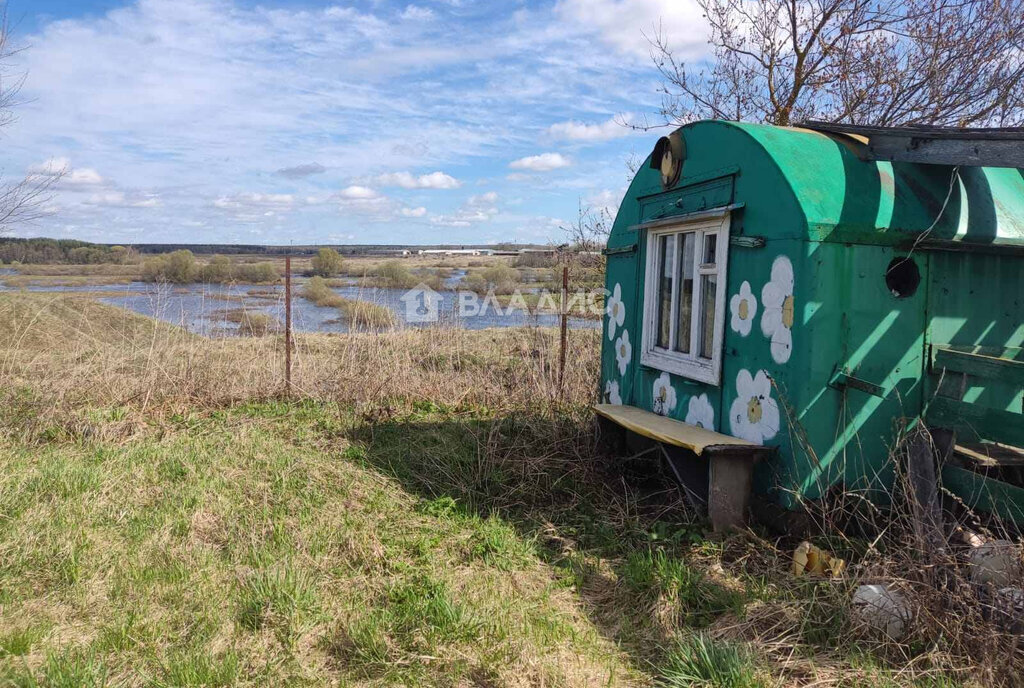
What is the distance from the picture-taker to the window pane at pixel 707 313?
5.53m

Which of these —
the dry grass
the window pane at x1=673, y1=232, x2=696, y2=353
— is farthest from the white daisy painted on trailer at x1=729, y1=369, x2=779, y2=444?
the dry grass

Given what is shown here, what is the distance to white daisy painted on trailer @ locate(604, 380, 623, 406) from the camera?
22.6 feet

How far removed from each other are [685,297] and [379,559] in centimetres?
328

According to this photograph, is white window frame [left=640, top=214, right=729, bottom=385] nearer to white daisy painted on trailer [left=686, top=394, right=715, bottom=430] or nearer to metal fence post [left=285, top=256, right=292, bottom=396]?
white daisy painted on trailer [left=686, top=394, right=715, bottom=430]

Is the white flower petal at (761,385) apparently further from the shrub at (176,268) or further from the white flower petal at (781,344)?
the shrub at (176,268)

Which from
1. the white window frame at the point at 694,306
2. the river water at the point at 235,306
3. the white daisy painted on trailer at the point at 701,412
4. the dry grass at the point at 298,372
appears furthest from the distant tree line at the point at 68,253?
the white daisy painted on trailer at the point at 701,412

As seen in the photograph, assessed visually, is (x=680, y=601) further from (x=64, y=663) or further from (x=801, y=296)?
(x=64, y=663)

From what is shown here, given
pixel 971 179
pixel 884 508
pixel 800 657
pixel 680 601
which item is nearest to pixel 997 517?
pixel 884 508

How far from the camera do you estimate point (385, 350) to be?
395 inches

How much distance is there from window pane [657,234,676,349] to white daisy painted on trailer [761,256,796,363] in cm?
133

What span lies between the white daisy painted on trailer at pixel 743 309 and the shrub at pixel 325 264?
21.6 metres

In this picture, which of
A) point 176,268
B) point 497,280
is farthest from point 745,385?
point 176,268

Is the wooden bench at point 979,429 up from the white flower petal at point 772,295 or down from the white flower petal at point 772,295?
down

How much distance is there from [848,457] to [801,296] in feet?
3.79
